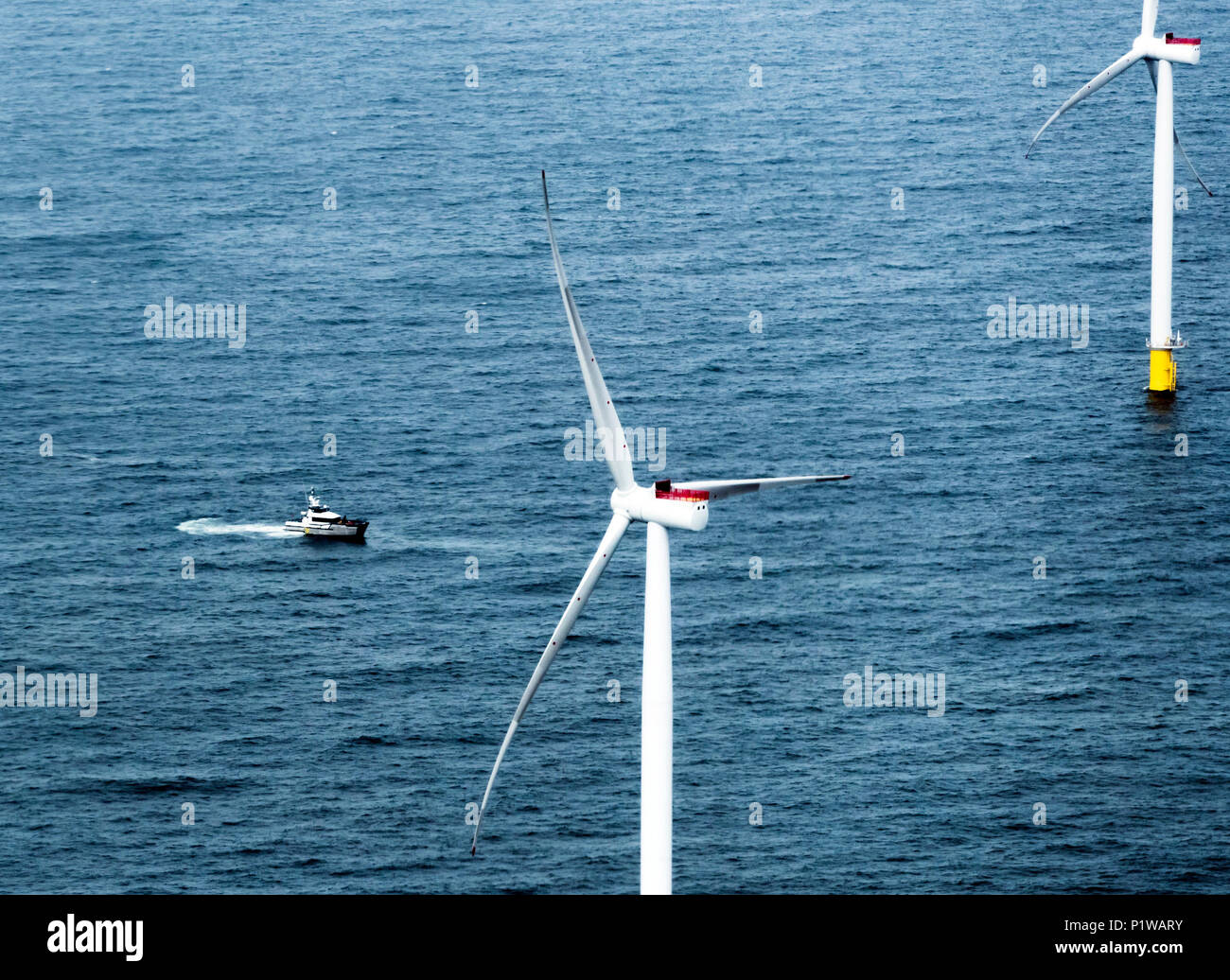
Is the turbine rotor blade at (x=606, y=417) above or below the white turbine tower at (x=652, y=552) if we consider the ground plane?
above

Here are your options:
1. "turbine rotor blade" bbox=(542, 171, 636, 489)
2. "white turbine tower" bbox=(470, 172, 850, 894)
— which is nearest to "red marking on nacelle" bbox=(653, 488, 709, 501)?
"white turbine tower" bbox=(470, 172, 850, 894)

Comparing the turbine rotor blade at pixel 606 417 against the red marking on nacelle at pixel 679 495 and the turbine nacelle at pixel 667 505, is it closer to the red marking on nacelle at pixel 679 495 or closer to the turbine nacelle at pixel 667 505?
the turbine nacelle at pixel 667 505

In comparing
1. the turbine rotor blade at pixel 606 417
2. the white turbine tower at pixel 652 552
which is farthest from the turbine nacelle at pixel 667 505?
the turbine rotor blade at pixel 606 417

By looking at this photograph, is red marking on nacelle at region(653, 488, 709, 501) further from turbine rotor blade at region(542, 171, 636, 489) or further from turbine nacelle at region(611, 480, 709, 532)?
turbine rotor blade at region(542, 171, 636, 489)

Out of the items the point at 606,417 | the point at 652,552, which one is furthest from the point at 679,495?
the point at 606,417

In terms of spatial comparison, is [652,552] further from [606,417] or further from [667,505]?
[606,417]

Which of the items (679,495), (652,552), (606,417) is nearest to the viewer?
(679,495)

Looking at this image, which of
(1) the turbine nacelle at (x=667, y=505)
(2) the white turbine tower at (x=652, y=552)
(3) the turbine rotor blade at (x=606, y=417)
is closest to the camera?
(1) the turbine nacelle at (x=667, y=505)
